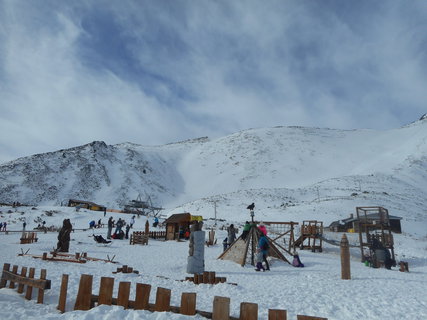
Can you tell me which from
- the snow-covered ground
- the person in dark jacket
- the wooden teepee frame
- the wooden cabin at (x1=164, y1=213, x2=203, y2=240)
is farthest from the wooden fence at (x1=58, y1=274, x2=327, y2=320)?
the wooden cabin at (x1=164, y1=213, x2=203, y2=240)

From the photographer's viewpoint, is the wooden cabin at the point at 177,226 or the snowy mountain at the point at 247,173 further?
the snowy mountain at the point at 247,173

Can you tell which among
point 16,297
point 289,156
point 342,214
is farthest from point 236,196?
point 16,297

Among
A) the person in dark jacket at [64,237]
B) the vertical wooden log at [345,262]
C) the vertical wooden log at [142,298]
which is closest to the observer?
the vertical wooden log at [142,298]

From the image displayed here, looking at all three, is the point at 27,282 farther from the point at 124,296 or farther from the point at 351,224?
the point at 351,224

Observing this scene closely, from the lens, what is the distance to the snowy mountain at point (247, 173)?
62037 mm

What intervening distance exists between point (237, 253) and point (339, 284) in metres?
5.79

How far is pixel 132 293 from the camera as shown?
23.8 ft

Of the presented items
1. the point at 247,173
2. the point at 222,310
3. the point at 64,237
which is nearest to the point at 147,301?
the point at 222,310

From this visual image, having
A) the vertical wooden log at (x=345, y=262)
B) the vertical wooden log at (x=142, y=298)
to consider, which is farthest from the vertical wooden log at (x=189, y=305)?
the vertical wooden log at (x=345, y=262)

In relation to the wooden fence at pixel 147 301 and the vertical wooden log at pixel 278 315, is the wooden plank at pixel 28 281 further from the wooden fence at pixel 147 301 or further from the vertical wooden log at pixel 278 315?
the vertical wooden log at pixel 278 315

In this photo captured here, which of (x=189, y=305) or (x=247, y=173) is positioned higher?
(x=247, y=173)

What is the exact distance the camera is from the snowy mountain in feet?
204

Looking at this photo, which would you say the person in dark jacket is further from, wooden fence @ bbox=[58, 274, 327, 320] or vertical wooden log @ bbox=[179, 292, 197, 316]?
vertical wooden log @ bbox=[179, 292, 197, 316]

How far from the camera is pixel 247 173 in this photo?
91.6 metres
